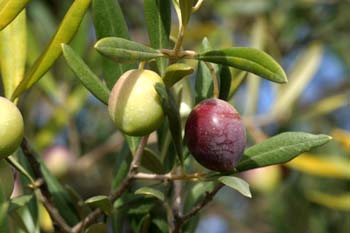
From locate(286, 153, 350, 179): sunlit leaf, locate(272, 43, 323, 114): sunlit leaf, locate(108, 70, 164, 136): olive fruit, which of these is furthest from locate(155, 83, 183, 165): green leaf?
locate(272, 43, 323, 114): sunlit leaf

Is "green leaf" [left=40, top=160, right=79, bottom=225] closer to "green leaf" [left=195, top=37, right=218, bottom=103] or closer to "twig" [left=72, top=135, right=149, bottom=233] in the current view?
"twig" [left=72, top=135, right=149, bottom=233]

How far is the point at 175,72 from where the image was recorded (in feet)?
2.70

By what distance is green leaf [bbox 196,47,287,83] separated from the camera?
822 mm

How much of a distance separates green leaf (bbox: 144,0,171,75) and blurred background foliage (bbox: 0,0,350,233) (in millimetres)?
611

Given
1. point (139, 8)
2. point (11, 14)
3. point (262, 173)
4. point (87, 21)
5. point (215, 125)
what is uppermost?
point (11, 14)

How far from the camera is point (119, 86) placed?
0.82 metres

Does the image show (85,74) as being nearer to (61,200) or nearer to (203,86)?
(203,86)

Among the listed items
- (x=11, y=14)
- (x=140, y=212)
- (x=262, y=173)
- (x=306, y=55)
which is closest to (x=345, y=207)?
(x=262, y=173)

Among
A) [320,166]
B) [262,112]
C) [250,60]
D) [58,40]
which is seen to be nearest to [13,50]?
[58,40]

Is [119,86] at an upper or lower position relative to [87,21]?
upper

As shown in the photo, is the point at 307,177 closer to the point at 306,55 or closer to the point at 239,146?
the point at 306,55

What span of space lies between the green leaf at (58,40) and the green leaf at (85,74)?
0.03 m

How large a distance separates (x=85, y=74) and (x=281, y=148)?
0.83ft

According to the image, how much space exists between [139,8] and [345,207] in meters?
1.11
